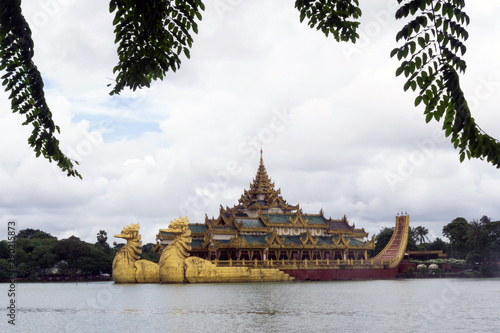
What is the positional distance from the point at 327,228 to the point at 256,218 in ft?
22.6

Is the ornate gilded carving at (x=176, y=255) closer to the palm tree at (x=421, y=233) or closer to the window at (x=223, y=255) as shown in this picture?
the window at (x=223, y=255)

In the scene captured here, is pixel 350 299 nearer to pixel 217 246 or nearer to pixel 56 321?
pixel 56 321

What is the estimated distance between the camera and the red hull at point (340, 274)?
47.7m

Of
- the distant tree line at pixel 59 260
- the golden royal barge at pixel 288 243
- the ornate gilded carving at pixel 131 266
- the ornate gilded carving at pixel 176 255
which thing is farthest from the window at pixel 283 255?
the distant tree line at pixel 59 260

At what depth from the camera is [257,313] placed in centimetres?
2258

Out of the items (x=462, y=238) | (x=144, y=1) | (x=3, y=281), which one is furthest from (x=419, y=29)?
(x=462, y=238)

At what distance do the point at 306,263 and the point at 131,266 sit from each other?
14.1 meters

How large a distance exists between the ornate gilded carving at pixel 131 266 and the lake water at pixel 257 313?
987 centimetres

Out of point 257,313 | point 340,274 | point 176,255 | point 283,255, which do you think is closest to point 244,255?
point 283,255

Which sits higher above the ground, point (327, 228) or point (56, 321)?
point (327, 228)

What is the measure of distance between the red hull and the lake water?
15.2 meters

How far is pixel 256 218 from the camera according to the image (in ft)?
170

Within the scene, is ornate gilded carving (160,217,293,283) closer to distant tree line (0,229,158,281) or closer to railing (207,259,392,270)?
railing (207,259,392,270)

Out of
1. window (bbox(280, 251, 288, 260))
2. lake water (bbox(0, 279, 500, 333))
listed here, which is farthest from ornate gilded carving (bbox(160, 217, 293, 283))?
window (bbox(280, 251, 288, 260))
